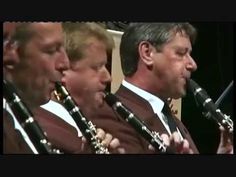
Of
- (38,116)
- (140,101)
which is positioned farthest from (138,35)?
(38,116)

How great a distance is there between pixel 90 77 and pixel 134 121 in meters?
0.45

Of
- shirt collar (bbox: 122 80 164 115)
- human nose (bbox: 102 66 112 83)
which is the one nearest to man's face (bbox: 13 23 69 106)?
→ human nose (bbox: 102 66 112 83)

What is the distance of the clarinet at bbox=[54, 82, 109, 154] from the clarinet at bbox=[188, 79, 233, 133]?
0.79 metres

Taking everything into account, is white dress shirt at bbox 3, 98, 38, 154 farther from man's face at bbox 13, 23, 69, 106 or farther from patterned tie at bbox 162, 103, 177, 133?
patterned tie at bbox 162, 103, 177, 133

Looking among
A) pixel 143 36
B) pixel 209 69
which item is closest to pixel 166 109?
pixel 209 69

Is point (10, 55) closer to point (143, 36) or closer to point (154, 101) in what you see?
point (143, 36)

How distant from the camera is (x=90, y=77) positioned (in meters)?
7.02

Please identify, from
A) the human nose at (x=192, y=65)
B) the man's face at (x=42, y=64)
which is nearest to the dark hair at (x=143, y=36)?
the human nose at (x=192, y=65)

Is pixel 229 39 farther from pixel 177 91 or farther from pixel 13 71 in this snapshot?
pixel 13 71

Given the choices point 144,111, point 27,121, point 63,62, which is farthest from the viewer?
point 144,111

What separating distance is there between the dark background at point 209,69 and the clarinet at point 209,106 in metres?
0.03

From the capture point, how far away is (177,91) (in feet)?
23.4

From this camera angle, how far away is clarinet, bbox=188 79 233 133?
278 inches

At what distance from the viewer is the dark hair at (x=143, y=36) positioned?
23.0 feet
